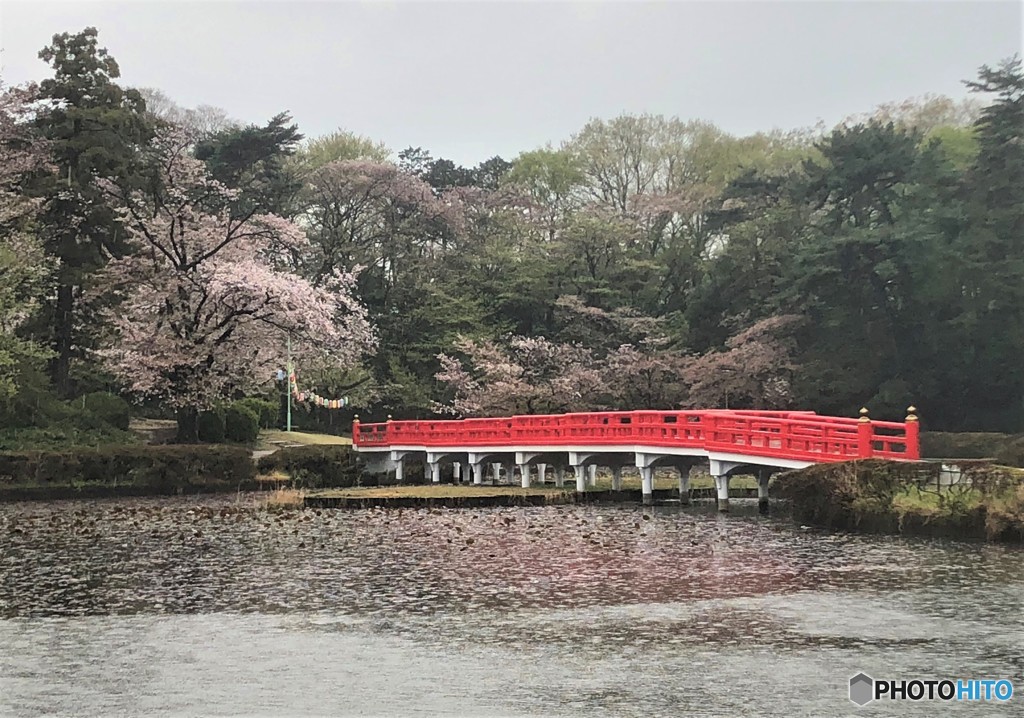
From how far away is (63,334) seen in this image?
4259 centimetres

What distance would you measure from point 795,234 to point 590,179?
1754 cm

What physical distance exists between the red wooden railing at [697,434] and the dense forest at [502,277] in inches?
187

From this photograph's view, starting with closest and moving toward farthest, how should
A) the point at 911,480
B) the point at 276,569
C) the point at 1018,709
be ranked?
the point at 1018,709
the point at 276,569
the point at 911,480

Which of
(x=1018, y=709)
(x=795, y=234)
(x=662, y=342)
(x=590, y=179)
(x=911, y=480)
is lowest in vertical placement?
(x=1018, y=709)

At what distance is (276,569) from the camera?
687 inches

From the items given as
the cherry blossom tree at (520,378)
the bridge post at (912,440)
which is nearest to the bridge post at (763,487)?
the bridge post at (912,440)

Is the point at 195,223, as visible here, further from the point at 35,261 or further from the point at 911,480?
the point at 911,480

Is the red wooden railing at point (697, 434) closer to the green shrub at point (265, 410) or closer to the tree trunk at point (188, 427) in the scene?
the tree trunk at point (188, 427)

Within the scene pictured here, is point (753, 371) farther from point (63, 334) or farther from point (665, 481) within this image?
point (63, 334)

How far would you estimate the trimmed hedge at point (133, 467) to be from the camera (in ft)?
111

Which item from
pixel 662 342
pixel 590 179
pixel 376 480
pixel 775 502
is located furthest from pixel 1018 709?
pixel 590 179

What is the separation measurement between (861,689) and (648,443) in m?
19.4

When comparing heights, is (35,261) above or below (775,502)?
above

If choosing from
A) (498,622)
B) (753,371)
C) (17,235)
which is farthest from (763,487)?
(17,235)
